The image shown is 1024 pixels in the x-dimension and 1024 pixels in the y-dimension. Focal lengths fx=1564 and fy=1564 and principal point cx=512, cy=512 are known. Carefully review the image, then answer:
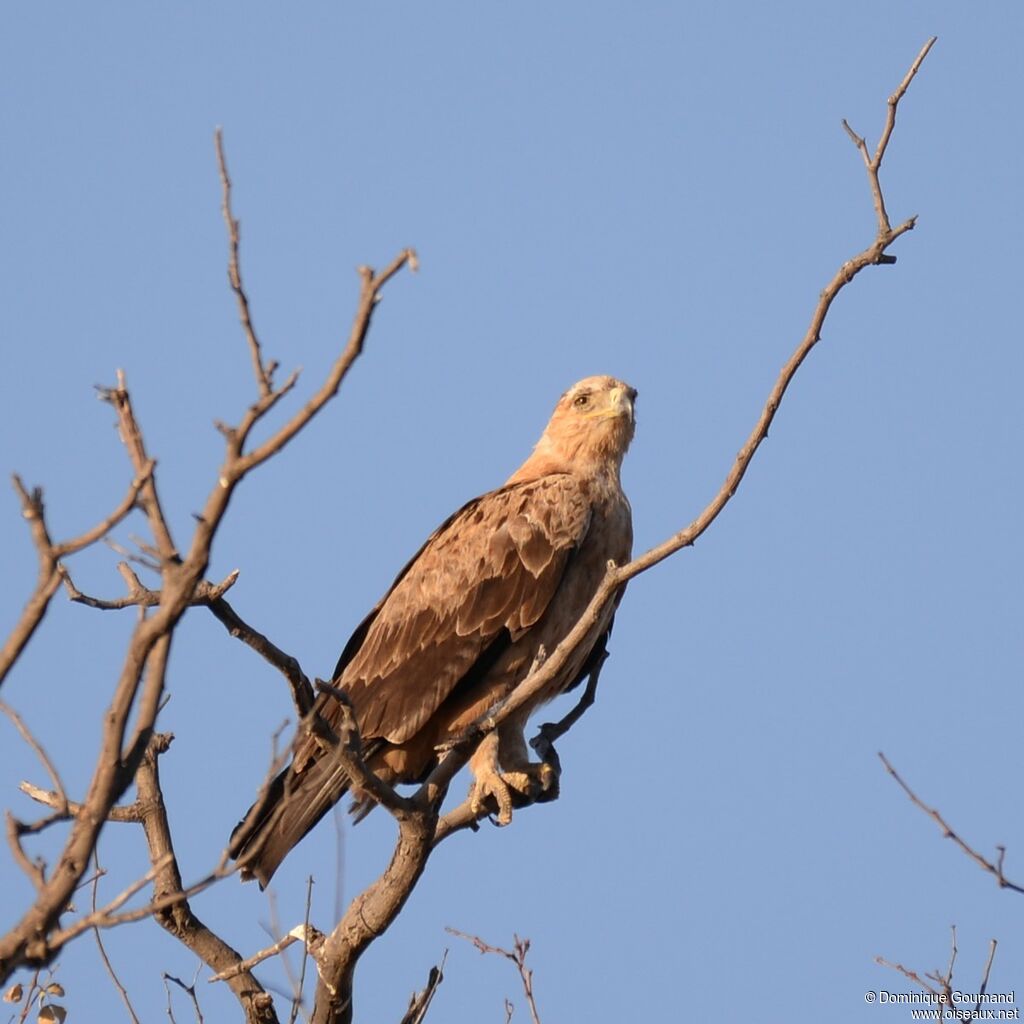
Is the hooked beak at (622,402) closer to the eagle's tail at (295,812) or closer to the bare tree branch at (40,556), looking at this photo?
the eagle's tail at (295,812)

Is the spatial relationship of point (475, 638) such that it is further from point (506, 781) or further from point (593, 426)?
point (593, 426)

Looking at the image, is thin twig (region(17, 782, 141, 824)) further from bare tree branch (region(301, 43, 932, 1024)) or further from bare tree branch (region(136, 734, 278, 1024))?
bare tree branch (region(301, 43, 932, 1024))

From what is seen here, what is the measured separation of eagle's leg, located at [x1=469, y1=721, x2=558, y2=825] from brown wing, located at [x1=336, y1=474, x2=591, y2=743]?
0.32m

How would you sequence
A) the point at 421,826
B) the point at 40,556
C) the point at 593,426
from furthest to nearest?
the point at 593,426
the point at 421,826
the point at 40,556

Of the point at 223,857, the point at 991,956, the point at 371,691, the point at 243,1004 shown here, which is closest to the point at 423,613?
the point at 371,691

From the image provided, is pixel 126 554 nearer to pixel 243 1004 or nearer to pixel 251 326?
pixel 251 326

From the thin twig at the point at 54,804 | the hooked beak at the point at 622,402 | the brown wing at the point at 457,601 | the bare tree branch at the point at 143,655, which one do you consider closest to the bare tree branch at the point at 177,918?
the thin twig at the point at 54,804

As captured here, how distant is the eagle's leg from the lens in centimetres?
680

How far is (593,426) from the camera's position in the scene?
8.26 metres

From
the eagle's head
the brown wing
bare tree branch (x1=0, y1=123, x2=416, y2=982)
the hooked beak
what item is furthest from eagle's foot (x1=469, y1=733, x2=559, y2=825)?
bare tree branch (x1=0, y1=123, x2=416, y2=982)

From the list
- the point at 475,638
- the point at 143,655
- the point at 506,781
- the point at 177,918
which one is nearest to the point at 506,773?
the point at 506,781

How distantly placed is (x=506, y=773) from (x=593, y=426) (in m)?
2.09

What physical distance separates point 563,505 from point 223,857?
4.06 metres

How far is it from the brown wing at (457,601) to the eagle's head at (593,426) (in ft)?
1.46
